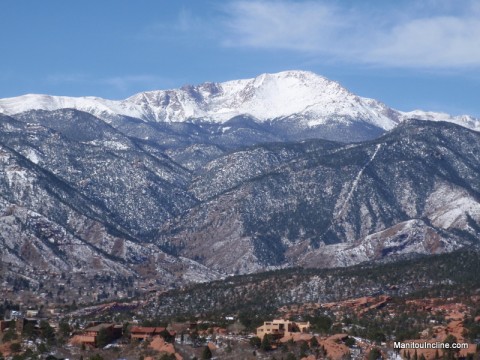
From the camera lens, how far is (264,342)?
570 feet

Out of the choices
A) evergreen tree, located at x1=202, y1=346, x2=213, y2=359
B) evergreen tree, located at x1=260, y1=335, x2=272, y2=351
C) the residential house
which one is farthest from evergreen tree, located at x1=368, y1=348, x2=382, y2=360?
evergreen tree, located at x1=202, y1=346, x2=213, y2=359

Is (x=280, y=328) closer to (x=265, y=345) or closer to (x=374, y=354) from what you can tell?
(x=265, y=345)

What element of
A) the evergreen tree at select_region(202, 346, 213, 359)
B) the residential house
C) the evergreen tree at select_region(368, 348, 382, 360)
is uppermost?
the residential house

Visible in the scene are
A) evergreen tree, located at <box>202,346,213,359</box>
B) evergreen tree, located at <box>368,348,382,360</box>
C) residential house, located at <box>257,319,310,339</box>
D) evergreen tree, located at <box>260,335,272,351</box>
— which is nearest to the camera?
evergreen tree, located at <box>202,346,213,359</box>

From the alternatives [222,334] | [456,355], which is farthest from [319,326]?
[456,355]

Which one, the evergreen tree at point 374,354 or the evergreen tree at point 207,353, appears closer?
the evergreen tree at point 207,353

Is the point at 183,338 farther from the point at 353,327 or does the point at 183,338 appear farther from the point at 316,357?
the point at 353,327

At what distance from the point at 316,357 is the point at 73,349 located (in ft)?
113

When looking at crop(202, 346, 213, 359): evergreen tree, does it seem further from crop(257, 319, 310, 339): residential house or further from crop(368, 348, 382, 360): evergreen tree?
crop(368, 348, 382, 360): evergreen tree

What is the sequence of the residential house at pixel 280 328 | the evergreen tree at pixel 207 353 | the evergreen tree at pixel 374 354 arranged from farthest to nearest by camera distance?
the residential house at pixel 280 328 < the evergreen tree at pixel 374 354 < the evergreen tree at pixel 207 353

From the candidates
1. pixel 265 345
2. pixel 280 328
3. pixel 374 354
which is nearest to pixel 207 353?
pixel 265 345

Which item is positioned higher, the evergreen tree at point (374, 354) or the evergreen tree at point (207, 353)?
the evergreen tree at point (207, 353)

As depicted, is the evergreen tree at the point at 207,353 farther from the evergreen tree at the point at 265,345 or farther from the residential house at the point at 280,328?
the residential house at the point at 280,328

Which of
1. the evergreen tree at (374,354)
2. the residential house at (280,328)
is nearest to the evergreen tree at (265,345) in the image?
the residential house at (280,328)
